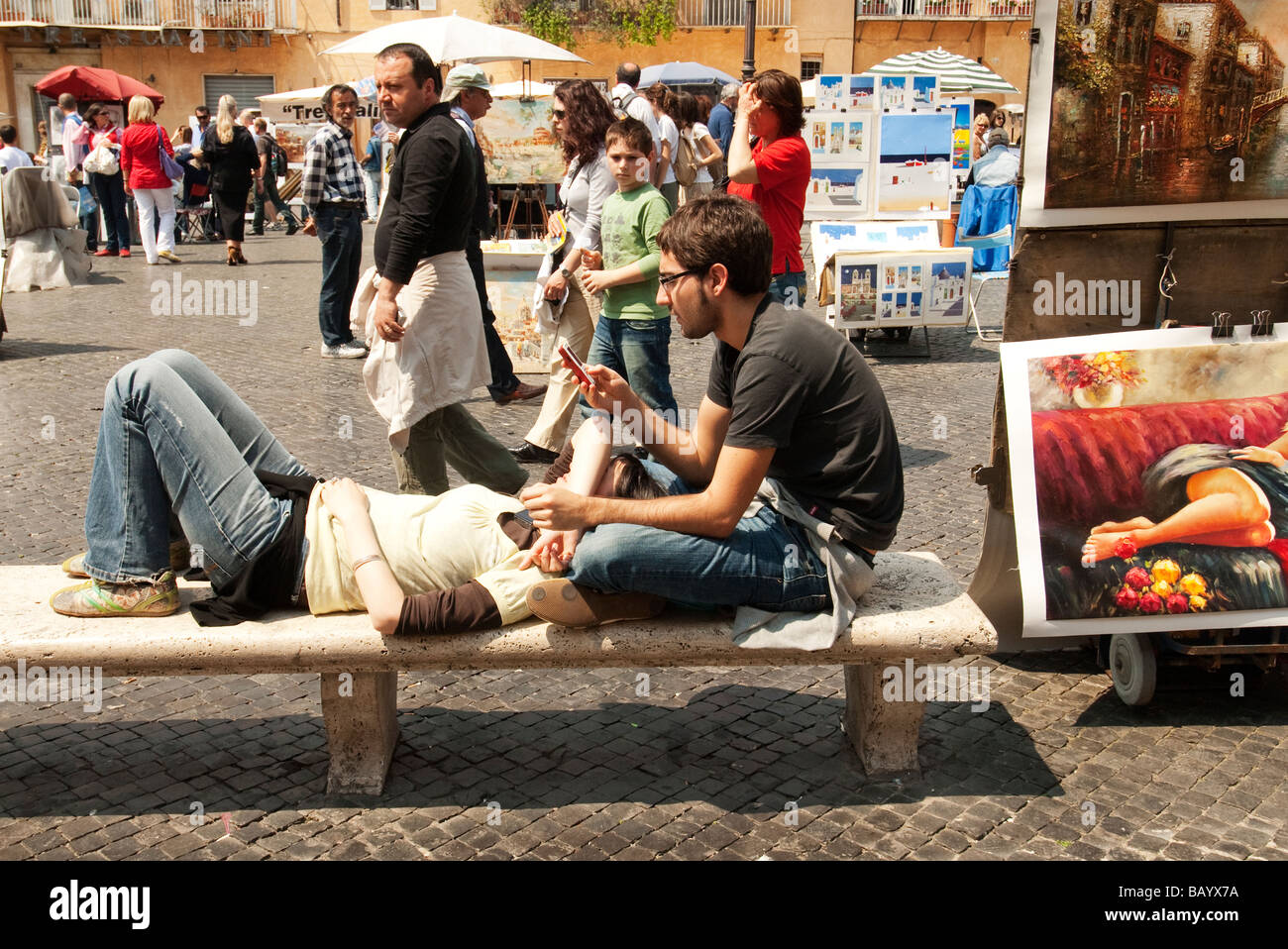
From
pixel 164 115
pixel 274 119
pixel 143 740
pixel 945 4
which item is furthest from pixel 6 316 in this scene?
pixel 945 4

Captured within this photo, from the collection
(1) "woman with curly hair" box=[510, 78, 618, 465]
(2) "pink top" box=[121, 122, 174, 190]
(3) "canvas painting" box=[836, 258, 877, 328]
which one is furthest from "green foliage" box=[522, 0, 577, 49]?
(1) "woman with curly hair" box=[510, 78, 618, 465]

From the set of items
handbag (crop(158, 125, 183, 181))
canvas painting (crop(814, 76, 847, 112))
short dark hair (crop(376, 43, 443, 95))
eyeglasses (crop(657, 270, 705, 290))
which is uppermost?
canvas painting (crop(814, 76, 847, 112))

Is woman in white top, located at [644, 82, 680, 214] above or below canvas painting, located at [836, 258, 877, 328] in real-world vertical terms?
above

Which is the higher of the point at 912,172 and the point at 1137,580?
the point at 912,172

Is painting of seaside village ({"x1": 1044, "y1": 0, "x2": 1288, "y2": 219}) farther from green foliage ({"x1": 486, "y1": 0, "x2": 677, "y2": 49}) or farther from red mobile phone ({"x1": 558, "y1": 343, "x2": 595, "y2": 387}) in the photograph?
green foliage ({"x1": 486, "y1": 0, "x2": 677, "y2": 49})

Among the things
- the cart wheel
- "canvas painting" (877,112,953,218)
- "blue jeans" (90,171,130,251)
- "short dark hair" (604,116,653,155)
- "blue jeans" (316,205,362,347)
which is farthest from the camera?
"blue jeans" (90,171,130,251)

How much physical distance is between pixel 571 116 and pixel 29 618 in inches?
168

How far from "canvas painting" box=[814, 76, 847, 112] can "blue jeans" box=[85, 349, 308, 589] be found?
9.09 meters

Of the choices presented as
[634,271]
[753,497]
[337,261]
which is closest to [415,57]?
[634,271]

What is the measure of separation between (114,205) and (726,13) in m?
23.6

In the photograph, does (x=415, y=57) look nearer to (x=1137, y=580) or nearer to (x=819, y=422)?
(x=819, y=422)

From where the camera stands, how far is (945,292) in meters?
9.24

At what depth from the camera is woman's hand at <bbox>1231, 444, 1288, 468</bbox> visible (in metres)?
3.58

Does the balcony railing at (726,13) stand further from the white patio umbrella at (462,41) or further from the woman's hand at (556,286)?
the woman's hand at (556,286)
